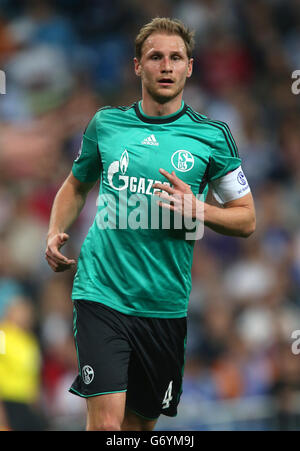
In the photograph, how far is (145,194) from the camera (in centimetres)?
455

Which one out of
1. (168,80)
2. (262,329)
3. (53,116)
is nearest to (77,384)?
(168,80)

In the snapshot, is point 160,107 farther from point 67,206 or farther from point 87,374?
point 87,374

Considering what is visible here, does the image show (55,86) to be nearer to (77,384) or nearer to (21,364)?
(21,364)

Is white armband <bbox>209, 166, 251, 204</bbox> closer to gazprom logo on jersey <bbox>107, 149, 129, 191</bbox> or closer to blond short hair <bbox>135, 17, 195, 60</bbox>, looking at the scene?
gazprom logo on jersey <bbox>107, 149, 129, 191</bbox>

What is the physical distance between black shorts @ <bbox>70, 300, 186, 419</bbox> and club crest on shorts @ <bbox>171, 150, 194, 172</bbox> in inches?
36.5

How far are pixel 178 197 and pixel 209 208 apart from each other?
0.24 metres

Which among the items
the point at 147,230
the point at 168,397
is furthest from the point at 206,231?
the point at 147,230

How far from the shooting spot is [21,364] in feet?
26.1

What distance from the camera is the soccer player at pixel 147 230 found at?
4.50 meters

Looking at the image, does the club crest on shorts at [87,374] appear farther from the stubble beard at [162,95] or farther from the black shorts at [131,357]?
the stubble beard at [162,95]

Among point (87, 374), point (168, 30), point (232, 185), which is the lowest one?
point (87, 374)

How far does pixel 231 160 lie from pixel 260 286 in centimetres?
502

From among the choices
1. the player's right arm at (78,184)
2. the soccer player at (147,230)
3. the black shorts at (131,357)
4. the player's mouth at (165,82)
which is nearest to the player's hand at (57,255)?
the soccer player at (147,230)

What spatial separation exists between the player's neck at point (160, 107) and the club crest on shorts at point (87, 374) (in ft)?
5.08
